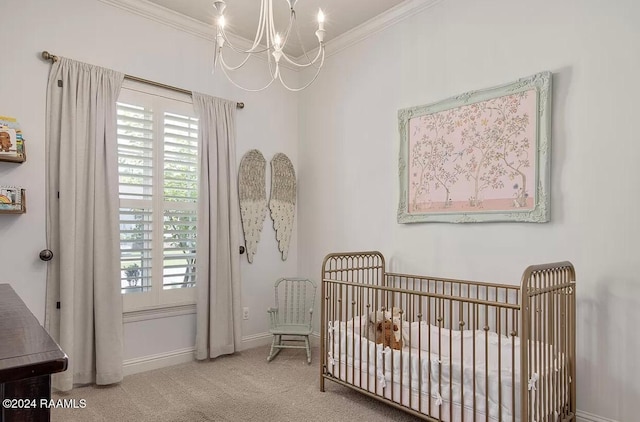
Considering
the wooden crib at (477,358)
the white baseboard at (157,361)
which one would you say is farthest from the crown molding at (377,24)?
the white baseboard at (157,361)

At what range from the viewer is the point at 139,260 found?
2969 millimetres

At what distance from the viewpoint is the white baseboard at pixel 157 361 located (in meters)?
2.94

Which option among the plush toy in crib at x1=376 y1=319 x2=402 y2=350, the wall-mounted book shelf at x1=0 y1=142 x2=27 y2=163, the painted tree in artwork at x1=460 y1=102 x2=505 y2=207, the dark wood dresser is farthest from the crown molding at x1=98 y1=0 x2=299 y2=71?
the dark wood dresser

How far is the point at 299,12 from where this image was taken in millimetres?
3133

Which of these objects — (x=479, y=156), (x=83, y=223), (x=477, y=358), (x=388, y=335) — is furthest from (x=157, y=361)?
(x=479, y=156)

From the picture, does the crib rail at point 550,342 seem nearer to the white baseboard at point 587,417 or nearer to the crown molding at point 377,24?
the white baseboard at point 587,417

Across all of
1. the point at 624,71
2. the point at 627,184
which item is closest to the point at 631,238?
the point at 627,184

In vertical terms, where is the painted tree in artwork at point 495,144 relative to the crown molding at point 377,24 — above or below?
below

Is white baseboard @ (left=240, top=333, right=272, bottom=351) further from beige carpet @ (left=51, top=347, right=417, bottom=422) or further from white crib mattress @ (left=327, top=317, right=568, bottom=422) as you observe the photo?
white crib mattress @ (left=327, top=317, right=568, bottom=422)

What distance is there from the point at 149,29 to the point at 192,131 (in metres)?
0.82

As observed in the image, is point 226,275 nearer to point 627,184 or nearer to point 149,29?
point 149,29

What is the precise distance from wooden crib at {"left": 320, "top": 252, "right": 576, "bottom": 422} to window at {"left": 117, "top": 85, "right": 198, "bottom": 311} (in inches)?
Result: 49.7

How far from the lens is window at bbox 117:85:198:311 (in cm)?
293

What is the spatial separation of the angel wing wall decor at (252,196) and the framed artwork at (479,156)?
1.32 m
